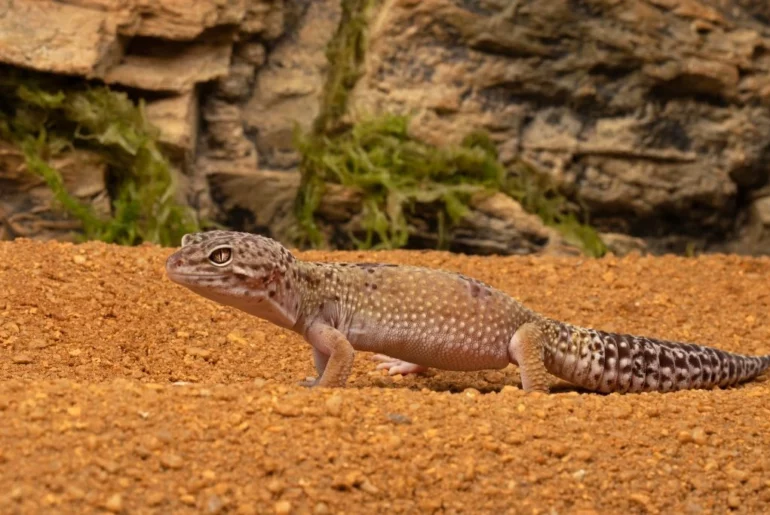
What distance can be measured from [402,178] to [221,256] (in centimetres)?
481

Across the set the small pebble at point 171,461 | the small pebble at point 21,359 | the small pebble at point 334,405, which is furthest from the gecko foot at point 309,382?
the small pebble at point 171,461

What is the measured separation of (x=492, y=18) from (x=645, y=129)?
79.1 inches

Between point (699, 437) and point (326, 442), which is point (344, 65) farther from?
point (326, 442)

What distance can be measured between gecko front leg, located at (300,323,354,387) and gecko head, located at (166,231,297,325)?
0.19 meters

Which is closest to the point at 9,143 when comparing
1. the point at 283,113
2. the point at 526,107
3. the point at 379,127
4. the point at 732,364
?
the point at 283,113

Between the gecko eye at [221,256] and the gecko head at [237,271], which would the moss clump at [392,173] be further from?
the gecko eye at [221,256]

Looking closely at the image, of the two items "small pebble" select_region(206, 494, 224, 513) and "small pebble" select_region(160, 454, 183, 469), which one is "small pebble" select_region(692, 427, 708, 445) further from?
"small pebble" select_region(160, 454, 183, 469)

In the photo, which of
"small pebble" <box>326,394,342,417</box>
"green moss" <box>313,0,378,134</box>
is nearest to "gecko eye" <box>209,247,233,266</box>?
"small pebble" <box>326,394,342,417</box>

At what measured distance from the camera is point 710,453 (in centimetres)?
419

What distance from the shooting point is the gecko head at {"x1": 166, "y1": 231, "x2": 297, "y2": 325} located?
472 cm

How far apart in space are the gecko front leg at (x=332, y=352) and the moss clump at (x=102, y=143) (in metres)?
4.11

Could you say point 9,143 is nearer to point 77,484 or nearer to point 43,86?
point 43,86

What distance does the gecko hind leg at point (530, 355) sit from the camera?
17.3 feet

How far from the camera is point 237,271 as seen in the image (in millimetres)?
4809
